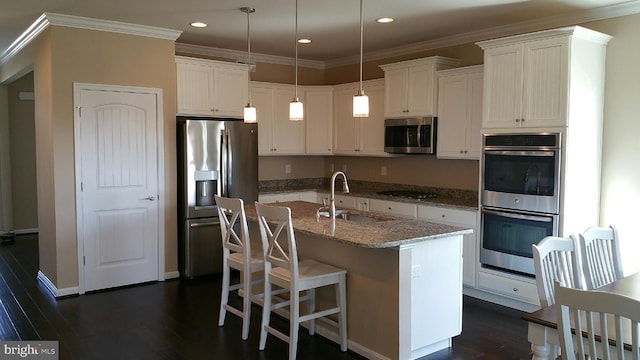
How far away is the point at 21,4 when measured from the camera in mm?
4301

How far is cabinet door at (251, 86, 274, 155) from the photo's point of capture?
6469 millimetres

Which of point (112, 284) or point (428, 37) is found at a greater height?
point (428, 37)

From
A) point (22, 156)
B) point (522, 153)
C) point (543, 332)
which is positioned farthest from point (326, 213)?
point (22, 156)

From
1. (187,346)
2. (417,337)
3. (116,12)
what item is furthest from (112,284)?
(417,337)

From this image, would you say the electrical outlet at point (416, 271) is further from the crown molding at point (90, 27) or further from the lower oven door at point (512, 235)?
the crown molding at point (90, 27)

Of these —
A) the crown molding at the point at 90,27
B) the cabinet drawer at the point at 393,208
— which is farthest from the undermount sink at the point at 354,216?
the crown molding at the point at 90,27

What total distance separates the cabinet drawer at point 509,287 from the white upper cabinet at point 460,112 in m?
1.19

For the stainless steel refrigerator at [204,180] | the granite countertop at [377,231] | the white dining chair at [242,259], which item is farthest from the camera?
the stainless steel refrigerator at [204,180]

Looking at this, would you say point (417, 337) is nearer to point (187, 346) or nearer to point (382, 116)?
point (187, 346)

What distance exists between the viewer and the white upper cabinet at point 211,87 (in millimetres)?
5551

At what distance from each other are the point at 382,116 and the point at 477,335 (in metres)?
3.00

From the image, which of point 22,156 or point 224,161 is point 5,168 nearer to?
point 22,156

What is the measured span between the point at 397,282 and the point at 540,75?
231 cm

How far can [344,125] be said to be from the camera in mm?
6715
